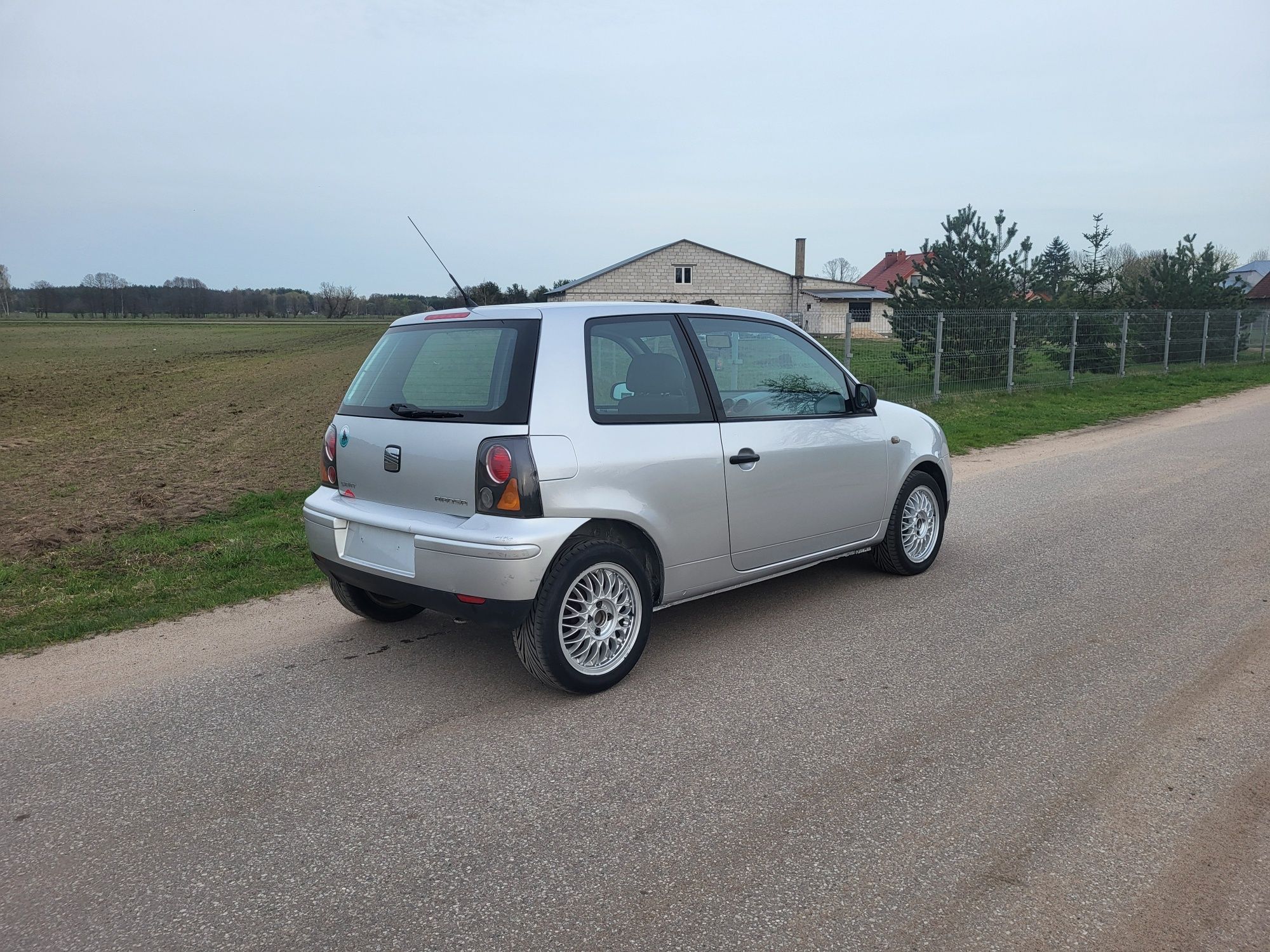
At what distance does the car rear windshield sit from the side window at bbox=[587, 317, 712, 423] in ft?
1.09

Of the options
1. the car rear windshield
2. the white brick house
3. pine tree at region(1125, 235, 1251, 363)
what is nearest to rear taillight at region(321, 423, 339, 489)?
the car rear windshield

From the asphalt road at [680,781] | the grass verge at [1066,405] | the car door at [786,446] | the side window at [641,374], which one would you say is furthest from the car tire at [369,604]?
the grass verge at [1066,405]

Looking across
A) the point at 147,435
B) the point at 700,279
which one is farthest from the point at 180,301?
the point at 147,435

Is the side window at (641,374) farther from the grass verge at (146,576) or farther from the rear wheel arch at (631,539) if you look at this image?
the grass verge at (146,576)

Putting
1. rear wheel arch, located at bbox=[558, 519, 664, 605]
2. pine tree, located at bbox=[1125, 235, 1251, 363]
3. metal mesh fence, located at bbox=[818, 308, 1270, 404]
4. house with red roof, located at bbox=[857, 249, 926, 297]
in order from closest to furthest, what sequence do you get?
rear wheel arch, located at bbox=[558, 519, 664, 605] → metal mesh fence, located at bbox=[818, 308, 1270, 404] → pine tree, located at bbox=[1125, 235, 1251, 363] → house with red roof, located at bbox=[857, 249, 926, 297]

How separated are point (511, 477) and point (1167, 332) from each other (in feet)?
76.7

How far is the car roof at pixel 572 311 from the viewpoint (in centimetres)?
427

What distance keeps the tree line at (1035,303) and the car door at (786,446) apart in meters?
11.0

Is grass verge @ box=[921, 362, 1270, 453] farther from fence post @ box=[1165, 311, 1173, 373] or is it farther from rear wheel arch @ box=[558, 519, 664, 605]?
rear wheel arch @ box=[558, 519, 664, 605]

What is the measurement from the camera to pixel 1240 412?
15453mm

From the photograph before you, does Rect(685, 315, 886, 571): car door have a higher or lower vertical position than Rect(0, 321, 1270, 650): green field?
higher

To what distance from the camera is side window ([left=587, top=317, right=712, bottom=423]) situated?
425cm

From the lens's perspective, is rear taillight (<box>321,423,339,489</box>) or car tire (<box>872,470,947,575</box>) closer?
rear taillight (<box>321,423,339,489</box>)

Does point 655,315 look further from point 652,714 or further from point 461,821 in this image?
point 461,821
